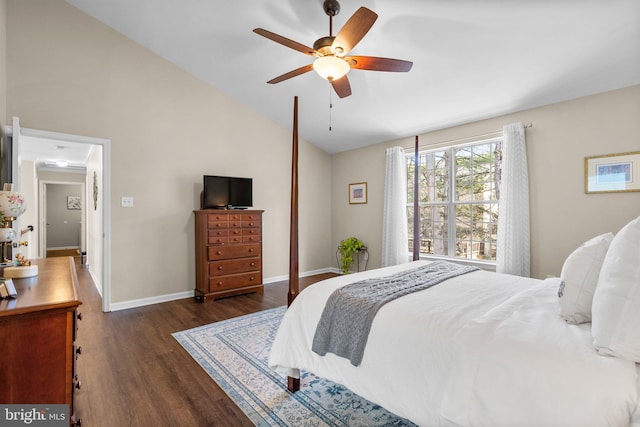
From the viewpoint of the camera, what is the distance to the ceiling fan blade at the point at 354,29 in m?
1.89

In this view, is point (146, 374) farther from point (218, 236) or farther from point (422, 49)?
point (422, 49)

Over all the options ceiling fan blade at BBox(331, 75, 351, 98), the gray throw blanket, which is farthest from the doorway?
the gray throw blanket

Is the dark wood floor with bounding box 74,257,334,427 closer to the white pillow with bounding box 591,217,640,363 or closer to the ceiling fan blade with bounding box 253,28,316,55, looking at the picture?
the white pillow with bounding box 591,217,640,363

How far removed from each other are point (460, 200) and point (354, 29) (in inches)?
119

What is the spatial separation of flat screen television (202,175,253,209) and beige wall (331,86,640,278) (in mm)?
3253

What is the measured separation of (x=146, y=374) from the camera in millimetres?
2180

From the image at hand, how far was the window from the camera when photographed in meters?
3.95

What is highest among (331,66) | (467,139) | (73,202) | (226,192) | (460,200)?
(331,66)

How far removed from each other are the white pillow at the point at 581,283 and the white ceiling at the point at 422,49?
2.01 m

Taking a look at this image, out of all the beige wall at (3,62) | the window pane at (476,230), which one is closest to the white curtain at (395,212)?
the window pane at (476,230)

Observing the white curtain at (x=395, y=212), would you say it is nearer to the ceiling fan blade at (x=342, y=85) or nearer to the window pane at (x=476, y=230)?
the window pane at (x=476, y=230)

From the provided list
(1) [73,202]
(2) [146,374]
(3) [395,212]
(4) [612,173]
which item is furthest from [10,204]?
(1) [73,202]

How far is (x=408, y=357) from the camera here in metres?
1.32

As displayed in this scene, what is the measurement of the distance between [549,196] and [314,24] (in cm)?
310
